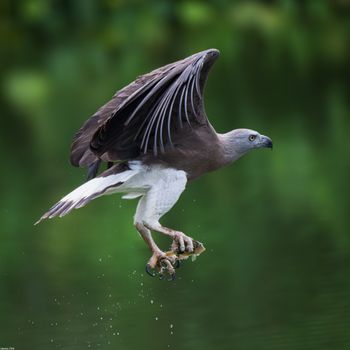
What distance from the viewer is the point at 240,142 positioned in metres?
11.3

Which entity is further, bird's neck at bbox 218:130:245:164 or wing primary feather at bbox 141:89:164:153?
bird's neck at bbox 218:130:245:164

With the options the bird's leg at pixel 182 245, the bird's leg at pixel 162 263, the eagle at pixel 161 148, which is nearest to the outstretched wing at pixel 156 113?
the eagle at pixel 161 148

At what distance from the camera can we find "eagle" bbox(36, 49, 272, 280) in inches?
420

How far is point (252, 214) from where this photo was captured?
17.0 meters

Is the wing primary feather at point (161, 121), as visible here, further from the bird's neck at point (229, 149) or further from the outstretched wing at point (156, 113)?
the bird's neck at point (229, 149)

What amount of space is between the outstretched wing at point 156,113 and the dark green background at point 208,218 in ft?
5.72

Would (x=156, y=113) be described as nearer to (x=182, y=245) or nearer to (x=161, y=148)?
(x=161, y=148)

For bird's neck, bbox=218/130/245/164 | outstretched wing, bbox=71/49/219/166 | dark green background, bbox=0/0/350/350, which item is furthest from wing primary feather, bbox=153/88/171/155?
dark green background, bbox=0/0/350/350

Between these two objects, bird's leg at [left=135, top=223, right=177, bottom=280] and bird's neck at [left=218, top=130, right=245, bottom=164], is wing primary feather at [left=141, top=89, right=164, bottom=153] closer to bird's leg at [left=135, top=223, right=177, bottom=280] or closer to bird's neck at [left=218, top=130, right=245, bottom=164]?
bird's neck at [left=218, top=130, right=245, bottom=164]

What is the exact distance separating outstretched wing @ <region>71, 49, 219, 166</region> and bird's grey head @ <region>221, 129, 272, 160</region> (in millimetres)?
284

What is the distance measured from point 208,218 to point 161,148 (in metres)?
5.94

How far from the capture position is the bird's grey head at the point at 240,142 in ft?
37.0

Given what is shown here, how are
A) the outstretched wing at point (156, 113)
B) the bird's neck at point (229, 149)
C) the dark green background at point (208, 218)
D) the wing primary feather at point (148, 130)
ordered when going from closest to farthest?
the outstretched wing at point (156, 113), the wing primary feather at point (148, 130), the bird's neck at point (229, 149), the dark green background at point (208, 218)

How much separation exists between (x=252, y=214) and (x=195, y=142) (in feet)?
19.7
